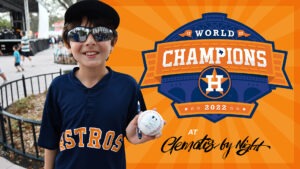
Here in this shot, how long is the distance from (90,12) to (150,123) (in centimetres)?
73

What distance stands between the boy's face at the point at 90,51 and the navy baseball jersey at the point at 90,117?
0.47 feet

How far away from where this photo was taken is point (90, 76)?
1.72 meters

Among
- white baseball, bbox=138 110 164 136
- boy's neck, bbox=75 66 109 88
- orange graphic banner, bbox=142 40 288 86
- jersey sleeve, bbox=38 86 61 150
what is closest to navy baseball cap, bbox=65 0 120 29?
boy's neck, bbox=75 66 109 88

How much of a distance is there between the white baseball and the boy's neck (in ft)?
1.25

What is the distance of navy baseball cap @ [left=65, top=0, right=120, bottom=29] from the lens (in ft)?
5.36

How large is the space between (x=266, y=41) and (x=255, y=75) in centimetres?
39

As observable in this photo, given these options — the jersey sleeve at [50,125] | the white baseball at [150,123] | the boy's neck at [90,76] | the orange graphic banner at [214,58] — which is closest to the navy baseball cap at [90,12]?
the boy's neck at [90,76]

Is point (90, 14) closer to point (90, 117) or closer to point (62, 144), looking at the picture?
point (90, 117)

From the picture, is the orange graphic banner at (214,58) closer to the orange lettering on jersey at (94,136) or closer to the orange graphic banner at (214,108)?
the orange graphic banner at (214,108)

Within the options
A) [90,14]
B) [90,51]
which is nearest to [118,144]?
[90,51]

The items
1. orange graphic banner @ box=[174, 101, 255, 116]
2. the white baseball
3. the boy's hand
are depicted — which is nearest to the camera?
the white baseball

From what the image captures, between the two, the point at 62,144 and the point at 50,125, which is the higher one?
the point at 50,125

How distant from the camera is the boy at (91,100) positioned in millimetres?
1635

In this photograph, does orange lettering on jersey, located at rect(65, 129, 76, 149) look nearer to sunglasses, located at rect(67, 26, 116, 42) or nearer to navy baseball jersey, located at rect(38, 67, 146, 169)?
→ navy baseball jersey, located at rect(38, 67, 146, 169)
